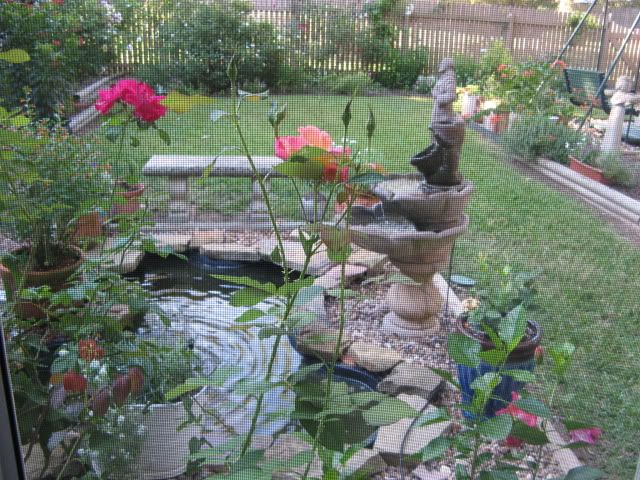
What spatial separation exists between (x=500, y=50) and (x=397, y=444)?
0.80m

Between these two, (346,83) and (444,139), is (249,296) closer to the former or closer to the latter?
(346,83)

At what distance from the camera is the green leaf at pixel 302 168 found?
30.4 inches

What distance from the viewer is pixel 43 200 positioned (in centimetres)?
128

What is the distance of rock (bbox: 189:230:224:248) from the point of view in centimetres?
173

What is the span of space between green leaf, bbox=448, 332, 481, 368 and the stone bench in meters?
0.41

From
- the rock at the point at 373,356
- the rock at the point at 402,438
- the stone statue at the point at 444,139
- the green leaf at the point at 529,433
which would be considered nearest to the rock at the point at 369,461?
the rock at the point at 402,438

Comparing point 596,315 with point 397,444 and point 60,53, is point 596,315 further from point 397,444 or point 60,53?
point 60,53

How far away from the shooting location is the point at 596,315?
1120 millimetres

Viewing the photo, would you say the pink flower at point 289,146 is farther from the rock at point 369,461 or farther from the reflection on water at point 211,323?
the rock at point 369,461

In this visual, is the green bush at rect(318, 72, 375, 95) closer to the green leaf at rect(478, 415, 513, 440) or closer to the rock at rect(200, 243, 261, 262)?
the green leaf at rect(478, 415, 513, 440)

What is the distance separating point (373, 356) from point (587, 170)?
0.77 metres

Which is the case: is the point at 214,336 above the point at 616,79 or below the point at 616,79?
below

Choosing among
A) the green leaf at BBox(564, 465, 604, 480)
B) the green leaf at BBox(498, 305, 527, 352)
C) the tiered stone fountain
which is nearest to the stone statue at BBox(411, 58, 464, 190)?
the tiered stone fountain

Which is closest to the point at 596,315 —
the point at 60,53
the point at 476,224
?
the point at 476,224
